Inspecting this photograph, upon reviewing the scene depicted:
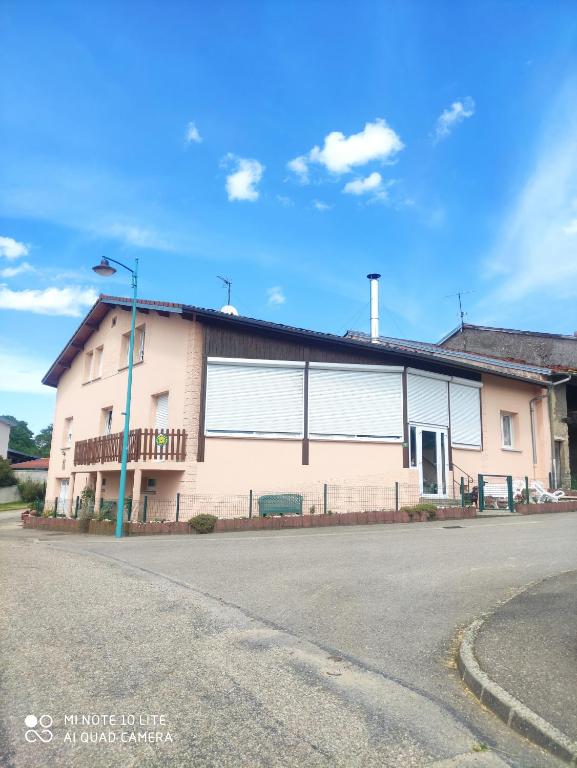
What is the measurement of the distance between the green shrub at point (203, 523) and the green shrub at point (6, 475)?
33108 millimetres

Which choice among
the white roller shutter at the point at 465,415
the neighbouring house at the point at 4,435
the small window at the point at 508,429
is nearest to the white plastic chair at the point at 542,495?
the white roller shutter at the point at 465,415

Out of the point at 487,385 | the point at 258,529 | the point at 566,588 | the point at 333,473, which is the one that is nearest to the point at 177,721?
the point at 566,588

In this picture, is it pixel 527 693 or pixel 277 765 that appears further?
pixel 527 693

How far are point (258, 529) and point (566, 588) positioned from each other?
31.2 ft

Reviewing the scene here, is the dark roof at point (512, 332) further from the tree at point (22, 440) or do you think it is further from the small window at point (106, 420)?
the tree at point (22, 440)

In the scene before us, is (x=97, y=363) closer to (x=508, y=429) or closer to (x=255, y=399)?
(x=255, y=399)

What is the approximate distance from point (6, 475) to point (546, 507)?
37.3 meters

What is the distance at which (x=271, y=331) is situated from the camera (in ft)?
60.0

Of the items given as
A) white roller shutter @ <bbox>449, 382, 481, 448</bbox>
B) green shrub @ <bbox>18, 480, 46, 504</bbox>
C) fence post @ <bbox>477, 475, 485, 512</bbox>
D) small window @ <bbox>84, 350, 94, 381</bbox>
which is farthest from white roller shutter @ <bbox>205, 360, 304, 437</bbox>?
green shrub @ <bbox>18, 480, 46, 504</bbox>

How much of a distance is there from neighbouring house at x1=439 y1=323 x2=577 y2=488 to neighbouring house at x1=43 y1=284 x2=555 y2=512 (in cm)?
317

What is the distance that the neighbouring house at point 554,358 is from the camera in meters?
24.4

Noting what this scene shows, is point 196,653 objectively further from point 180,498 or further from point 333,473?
point 333,473

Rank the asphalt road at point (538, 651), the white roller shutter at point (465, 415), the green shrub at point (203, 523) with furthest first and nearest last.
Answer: the white roller shutter at point (465, 415) → the green shrub at point (203, 523) → the asphalt road at point (538, 651)

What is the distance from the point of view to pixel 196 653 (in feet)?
16.6
